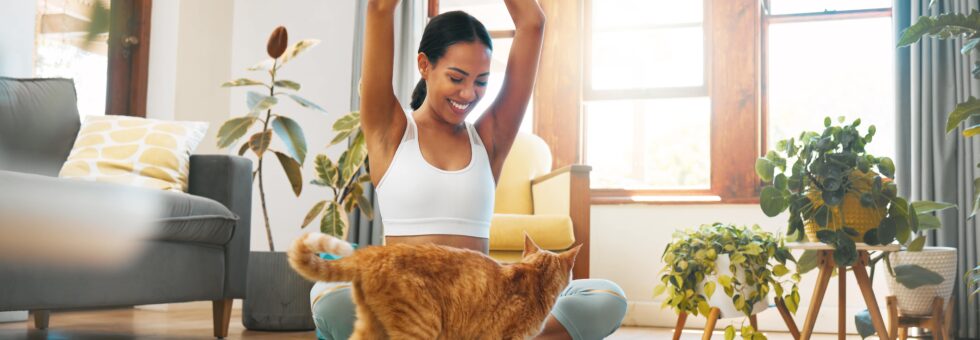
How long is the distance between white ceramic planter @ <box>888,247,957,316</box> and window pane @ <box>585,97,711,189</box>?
144 cm

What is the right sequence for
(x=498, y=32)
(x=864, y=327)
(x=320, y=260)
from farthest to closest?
(x=498, y=32)
(x=864, y=327)
(x=320, y=260)

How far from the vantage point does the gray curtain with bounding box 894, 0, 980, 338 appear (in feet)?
11.3

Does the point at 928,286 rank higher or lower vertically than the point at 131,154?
lower

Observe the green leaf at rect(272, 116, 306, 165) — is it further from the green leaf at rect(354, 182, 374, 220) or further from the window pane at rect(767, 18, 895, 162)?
the window pane at rect(767, 18, 895, 162)

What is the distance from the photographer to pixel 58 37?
3.97 meters

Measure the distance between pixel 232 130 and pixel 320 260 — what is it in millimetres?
2697

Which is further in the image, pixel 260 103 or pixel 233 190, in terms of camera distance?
pixel 260 103

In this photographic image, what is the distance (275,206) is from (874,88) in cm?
297

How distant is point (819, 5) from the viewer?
4.16 meters

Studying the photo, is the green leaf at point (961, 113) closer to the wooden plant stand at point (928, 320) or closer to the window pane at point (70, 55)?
the wooden plant stand at point (928, 320)

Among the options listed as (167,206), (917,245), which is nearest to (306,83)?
(167,206)

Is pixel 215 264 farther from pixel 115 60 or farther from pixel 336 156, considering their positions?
pixel 115 60

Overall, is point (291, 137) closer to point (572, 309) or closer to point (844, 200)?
point (844, 200)

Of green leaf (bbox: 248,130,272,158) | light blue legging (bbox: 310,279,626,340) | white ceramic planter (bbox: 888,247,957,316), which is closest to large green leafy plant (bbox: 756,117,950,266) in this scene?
white ceramic planter (bbox: 888,247,957,316)
